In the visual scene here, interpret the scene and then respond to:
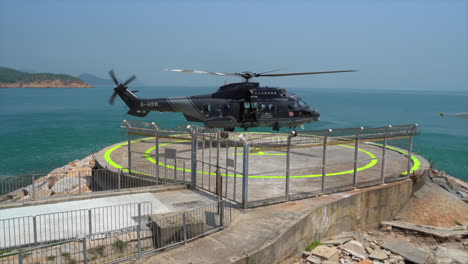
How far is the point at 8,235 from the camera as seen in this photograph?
9.91m

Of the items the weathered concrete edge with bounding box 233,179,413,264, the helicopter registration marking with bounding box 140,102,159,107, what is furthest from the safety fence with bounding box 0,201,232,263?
the helicopter registration marking with bounding box 140,102,159,107

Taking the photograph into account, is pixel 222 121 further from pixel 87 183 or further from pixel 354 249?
pixel 354 249

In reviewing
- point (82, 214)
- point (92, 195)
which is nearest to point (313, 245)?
point (82, 214)

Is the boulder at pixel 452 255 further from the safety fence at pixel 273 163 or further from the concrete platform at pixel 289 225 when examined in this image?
the safety fence at pixel 273 163

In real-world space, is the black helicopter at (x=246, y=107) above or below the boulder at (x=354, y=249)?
above

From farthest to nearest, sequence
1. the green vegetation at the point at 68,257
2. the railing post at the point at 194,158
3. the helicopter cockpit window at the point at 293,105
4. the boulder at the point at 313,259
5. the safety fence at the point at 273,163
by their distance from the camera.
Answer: the helicopter cockpit window at the point at 293,105 → the railing post at the point at 194,158 → the safety fence at the point at 273,163 → the boulder at the point at 313,259 → the green vegetation at the point at 68,257

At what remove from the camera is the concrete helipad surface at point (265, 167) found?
14641 mm

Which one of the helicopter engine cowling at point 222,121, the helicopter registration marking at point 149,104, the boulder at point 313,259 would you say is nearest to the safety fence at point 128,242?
the boulder at point 313,259

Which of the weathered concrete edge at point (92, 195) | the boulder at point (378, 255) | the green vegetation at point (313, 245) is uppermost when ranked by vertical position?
the weathered concrete edge at point (92, 195)

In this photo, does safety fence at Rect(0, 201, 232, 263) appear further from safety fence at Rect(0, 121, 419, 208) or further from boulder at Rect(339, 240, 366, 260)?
boulder at Rect(339, 240, 366, 260)

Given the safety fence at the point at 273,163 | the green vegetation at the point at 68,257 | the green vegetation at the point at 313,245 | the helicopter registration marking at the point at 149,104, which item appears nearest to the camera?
the green vegetation at the point at 68,257

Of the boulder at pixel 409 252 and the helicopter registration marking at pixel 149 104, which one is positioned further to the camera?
the helicopter registration marking at pixel 149 104

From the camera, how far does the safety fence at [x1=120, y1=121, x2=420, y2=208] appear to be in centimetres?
1298

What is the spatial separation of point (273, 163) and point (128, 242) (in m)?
12.5
